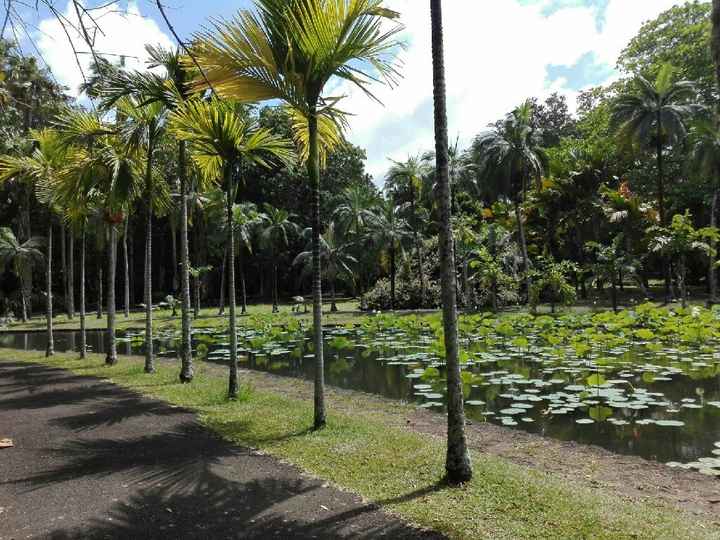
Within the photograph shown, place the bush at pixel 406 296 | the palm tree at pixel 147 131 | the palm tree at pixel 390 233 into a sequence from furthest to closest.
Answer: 1. the bush at pixel 406 296
2. the palm tree at pixel 390 233
3. the palm tree at pixel 147 131

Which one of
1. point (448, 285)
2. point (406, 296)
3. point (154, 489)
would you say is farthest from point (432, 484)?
point (406, 296)

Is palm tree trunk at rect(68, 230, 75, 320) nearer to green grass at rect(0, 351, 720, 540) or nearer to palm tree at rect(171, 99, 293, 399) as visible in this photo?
palm tree at rect(171, 99, 293, 399)

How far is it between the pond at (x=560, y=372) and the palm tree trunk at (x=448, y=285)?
11.6ft

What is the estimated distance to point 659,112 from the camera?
3175 cm

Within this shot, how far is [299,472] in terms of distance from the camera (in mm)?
6375

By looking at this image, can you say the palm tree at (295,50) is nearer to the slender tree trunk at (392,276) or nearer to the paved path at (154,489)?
the paved path at (154,489)

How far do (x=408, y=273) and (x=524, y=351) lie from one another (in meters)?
25.6

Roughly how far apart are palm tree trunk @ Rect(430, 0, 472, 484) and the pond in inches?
140

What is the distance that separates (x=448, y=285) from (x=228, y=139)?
628 centimetres

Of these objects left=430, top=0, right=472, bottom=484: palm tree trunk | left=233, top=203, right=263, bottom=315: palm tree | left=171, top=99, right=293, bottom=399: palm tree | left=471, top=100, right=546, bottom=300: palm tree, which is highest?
left=471, top=100, right=546, bottom=300: palm tree

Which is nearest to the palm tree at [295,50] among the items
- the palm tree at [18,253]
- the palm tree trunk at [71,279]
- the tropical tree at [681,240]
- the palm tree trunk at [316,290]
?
the palm tree trunk at [316,290]

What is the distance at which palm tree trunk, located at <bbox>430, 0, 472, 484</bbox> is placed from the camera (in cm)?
588

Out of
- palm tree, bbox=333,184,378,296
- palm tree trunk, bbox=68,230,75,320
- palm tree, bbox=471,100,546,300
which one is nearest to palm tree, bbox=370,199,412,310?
palm tree, bbox=333,184,378,296

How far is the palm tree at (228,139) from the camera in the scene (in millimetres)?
10211
